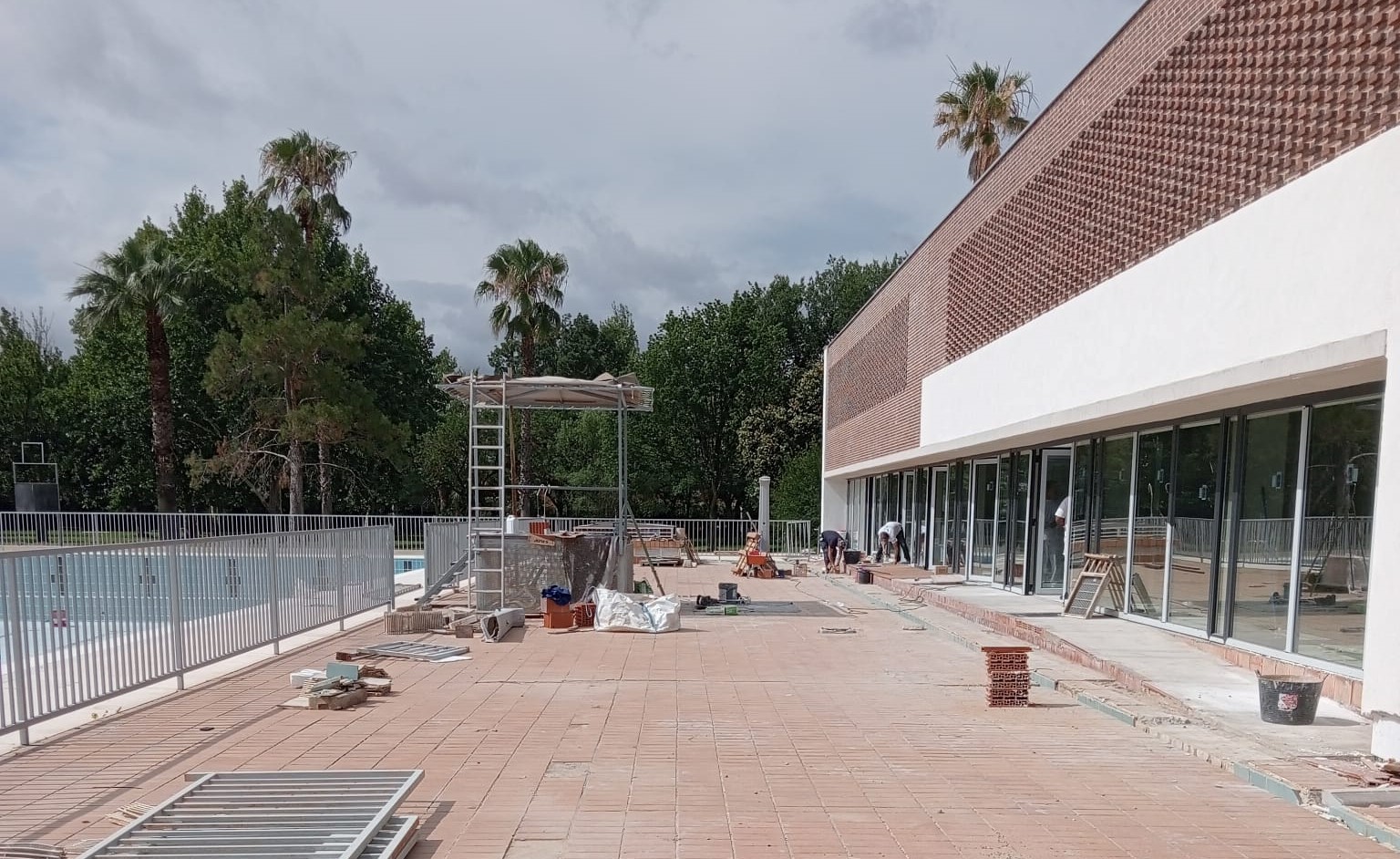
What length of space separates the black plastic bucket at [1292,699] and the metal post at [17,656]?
902 cm

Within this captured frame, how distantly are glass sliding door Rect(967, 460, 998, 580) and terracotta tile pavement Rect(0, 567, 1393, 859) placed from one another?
26.6 ft

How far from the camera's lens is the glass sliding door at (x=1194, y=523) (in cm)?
983

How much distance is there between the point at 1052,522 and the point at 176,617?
1236 centimetres

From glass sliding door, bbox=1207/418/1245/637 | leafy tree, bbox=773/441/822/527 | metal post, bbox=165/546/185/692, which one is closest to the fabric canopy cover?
metal post, bbox=165/546/185/692

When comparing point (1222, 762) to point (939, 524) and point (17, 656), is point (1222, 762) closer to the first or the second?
point (17, 656)

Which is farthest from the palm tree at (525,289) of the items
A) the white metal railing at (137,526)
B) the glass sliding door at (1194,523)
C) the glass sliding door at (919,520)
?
the glass sliding door at (1194,523)

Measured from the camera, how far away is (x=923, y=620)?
13648 millimetres

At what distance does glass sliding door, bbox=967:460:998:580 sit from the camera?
17.2m

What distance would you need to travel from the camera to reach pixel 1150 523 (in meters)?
11.4

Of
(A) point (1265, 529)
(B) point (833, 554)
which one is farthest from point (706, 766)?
(B) point (833, 554)

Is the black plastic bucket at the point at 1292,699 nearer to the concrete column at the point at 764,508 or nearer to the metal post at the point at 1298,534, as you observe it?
the metal post at the point at 1298,534

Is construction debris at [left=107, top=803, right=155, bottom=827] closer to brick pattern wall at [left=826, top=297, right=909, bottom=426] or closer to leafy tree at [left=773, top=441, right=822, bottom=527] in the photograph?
brick pattern wall at [left=826, top=297, right=909, bottom=426]

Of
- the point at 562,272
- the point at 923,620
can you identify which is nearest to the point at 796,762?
the point at 923,620

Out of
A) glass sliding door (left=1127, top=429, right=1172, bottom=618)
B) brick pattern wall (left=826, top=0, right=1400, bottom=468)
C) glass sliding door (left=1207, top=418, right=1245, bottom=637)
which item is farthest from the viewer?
glass sliding door (left=1127, top=429, right=1172, bottom=618)
